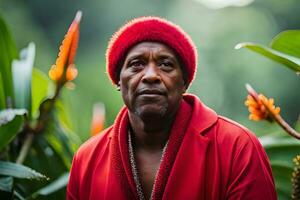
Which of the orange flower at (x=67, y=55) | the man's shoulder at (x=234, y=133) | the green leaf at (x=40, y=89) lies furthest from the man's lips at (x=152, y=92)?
the green leaf at (x=40, y=89)

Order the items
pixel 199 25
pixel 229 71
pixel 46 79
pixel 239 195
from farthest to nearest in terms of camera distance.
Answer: pixel 199 25 < pixel 229 71 < pixel 46 79 < pixel 239 195

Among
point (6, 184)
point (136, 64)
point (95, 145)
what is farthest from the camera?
point (6, 184)

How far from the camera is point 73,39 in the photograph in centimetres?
337

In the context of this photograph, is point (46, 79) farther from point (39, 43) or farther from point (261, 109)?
point (39, 43)

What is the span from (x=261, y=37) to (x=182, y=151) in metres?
14.7

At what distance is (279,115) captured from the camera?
2.72 metres

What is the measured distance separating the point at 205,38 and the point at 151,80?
15793 mm

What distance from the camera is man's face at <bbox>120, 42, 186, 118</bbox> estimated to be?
2.54 metres

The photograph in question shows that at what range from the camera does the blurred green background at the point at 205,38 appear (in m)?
14.9

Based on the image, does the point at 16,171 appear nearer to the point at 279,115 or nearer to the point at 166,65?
the point at 166,65

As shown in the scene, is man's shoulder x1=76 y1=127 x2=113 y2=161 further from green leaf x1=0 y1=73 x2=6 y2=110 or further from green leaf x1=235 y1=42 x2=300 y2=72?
green leaf x1=0 y1=73 x2=6 y2=110

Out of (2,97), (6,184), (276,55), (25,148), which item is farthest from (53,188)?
(276,55)

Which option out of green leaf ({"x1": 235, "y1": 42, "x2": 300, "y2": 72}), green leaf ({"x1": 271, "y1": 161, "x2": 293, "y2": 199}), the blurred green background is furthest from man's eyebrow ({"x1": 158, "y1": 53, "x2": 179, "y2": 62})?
the blurred green background

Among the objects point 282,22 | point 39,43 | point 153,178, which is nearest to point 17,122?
point 153,178
